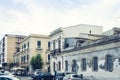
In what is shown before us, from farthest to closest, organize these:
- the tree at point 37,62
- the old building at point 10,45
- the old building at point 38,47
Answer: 1. the old building at point 10,45
2. the old building at point 38,47
3. the tree at point 37,62

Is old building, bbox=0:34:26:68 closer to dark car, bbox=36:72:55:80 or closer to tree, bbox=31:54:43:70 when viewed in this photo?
tree, bbox=31:54:43:70

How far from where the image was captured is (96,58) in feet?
121

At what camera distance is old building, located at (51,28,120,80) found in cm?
3259

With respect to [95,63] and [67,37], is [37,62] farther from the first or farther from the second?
[95,63]

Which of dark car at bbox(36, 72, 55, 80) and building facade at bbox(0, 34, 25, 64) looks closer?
dark car at bbox(36, 72, 55, 80)

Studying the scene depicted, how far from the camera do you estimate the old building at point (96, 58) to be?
107ft

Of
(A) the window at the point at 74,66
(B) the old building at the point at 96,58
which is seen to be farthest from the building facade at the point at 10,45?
(A) the window at the point at 74,66

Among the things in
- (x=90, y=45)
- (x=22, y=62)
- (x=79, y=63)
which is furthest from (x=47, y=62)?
(x=90, y=45)

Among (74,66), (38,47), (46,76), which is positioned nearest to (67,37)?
(74,66)

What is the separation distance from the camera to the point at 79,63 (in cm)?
4209

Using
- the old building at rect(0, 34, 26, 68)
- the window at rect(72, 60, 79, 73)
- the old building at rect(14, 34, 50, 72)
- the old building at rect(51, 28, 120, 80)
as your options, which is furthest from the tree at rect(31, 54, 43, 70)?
the old building at rect(0, 34, 26, 68)

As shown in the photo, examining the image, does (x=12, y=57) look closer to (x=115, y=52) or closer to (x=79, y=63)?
(x=79, y=63)

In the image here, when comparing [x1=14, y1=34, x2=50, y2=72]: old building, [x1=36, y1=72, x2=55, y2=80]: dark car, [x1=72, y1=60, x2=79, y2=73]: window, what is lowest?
[x1=36, y1=72, x2=55, y2=80]: dark car

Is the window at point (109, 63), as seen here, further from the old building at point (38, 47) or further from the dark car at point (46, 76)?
the old building at point (38, 47)
